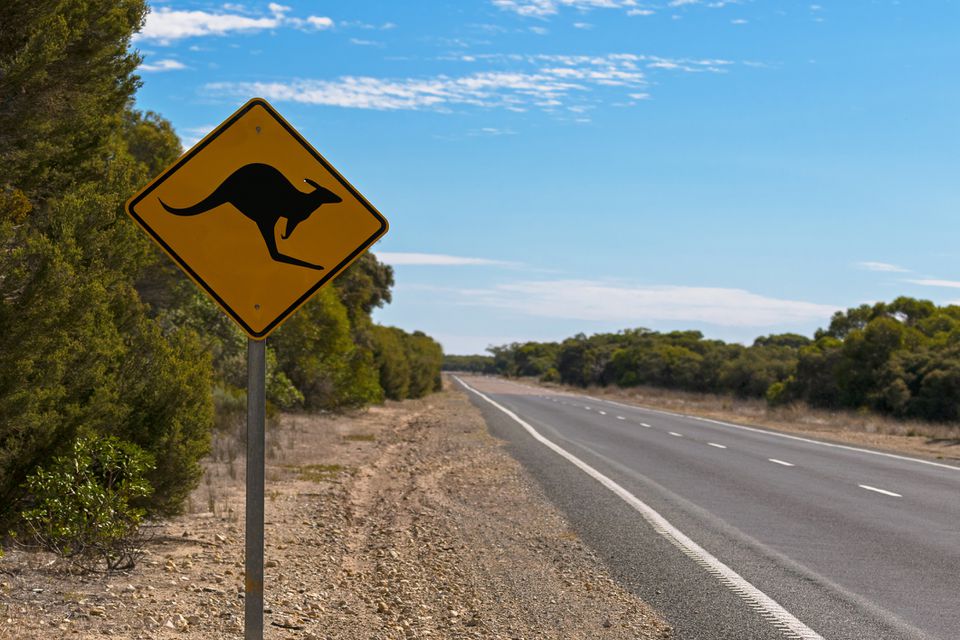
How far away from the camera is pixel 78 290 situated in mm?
7570

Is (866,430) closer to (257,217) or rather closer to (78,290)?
(78,290)

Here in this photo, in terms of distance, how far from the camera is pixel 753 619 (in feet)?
21.3

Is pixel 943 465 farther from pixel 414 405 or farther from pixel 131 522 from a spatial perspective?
pixel 414 405

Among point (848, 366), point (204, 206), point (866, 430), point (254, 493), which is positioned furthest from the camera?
point (848, 366)

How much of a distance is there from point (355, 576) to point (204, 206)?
4.51m

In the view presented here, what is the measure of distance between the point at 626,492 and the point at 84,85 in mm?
8327

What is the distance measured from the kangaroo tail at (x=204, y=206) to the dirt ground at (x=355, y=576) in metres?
2.72

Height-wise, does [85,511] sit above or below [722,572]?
above

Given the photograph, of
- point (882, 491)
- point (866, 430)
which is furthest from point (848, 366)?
point (882, 491)

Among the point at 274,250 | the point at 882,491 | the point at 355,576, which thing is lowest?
the point at 355,576

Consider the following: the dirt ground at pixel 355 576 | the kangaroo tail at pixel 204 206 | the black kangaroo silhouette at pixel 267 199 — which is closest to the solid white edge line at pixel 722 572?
the dirt ground at pixel 355 576

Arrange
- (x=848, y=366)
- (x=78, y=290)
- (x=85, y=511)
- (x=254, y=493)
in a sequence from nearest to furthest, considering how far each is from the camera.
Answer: (x=254, y=493) < (x=85, y=511) < (x=78, y=290) < (x=848, y=366)

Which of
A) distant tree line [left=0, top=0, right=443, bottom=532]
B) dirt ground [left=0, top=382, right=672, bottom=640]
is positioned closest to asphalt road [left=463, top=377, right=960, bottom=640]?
dirt ground [left=0, top=382, right=672, bottom=640]

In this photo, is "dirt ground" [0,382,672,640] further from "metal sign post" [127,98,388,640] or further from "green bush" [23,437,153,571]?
"metal sign post" [127,98,388,640]
